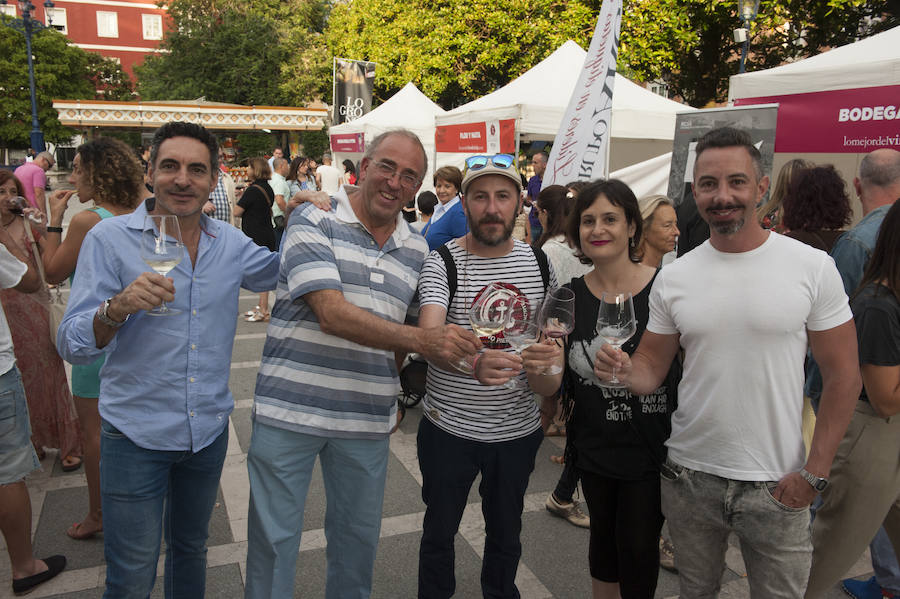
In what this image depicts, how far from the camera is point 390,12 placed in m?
25.4

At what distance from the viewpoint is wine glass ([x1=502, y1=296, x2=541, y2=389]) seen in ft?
6.91

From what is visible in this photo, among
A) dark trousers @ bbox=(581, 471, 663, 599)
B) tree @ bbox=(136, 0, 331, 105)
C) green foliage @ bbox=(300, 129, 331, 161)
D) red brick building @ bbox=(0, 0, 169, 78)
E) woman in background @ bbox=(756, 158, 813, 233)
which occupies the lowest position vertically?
dark trousers @ bbox=(581, 471, 663, 599)

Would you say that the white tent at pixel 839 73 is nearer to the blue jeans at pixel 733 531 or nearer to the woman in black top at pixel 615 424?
the woman in black top at pixel 615 424

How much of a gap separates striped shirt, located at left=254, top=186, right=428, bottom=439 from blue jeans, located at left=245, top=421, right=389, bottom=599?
0.09m

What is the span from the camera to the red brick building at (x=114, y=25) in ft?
183

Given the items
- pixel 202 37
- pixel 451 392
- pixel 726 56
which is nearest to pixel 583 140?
pixel 451 392

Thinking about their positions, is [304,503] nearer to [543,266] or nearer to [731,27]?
[543,266]

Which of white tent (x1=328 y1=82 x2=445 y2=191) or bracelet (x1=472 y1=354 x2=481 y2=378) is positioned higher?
white tent (x1=328 y1=82 x2=445 y2=191)

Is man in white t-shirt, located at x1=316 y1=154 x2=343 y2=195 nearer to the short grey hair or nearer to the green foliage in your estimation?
the short grey hair

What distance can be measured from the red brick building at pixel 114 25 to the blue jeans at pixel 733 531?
63755mm

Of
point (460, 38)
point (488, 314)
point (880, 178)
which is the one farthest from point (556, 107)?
point (460, 38)

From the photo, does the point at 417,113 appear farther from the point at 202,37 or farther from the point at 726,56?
the point at 202,37

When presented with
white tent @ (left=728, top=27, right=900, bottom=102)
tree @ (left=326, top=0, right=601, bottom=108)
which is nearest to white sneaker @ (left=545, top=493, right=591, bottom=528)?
white tent @ (left=728, top=27, right=900, bottom=102)

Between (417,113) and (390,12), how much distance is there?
12967 millimetres
